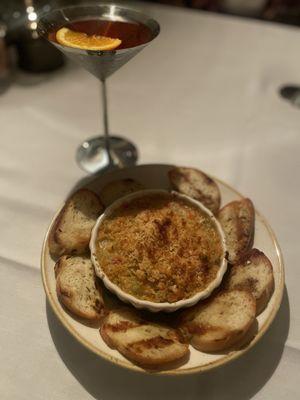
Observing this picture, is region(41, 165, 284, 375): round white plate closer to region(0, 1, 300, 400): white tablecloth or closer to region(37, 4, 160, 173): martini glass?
region(0, 1, 300, 400): white tablecloth

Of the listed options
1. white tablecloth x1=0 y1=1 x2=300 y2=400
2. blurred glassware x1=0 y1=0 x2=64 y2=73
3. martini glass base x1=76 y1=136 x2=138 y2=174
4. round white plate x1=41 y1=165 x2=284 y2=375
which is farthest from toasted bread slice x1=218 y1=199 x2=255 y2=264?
blurred glassware x1=0 y1=0 x2=64 y2=73

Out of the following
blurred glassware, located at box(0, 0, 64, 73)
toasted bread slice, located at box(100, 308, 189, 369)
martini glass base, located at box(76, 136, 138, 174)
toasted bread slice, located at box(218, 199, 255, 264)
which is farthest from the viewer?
blurred glassware, located at box(0, 0, 64, 73)

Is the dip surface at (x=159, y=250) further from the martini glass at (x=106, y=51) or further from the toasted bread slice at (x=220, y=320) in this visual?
the martini glass at (x=106, y=51)

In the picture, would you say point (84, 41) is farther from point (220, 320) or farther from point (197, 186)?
point (220, 320)

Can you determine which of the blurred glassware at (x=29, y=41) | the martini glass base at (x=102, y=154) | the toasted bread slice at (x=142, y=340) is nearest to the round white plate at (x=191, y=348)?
the toasted bread slice at (x=142, y=340)

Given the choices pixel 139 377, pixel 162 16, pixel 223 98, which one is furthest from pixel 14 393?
pixel 162 16
